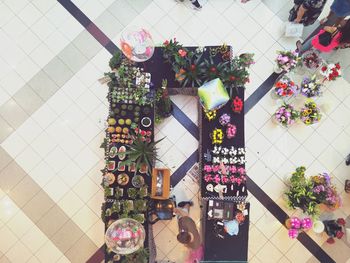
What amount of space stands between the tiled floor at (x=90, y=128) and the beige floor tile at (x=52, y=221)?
0.06 ft

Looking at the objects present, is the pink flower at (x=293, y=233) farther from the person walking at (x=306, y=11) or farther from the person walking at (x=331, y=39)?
the person walking at (x=306, y=11)

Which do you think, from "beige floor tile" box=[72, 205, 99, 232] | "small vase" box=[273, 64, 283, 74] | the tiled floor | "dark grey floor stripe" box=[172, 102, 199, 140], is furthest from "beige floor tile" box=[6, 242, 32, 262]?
"small vase" box=[273, 64, 283, 74]

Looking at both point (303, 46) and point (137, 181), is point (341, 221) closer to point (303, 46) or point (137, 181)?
point (303, 46)

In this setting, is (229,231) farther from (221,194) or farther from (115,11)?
(115,11)

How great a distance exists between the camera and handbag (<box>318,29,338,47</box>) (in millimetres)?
7285

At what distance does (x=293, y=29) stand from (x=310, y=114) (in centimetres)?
185

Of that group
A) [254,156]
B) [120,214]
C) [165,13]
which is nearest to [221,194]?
[254,156]

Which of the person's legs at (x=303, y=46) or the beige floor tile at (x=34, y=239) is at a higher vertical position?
the beige floor tile at (x=34, y=239)

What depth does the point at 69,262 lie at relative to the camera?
296 inches

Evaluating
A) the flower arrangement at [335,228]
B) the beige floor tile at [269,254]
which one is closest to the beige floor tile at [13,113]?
the beige floor tile at [269,254]

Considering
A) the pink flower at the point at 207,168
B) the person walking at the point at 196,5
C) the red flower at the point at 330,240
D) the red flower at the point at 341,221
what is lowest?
the red flower at the point at 330,240

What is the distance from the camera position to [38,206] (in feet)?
25.2

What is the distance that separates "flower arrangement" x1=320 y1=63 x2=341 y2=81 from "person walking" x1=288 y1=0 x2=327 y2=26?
0.99 meters

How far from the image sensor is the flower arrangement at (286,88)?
777 cm
